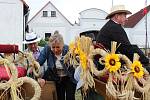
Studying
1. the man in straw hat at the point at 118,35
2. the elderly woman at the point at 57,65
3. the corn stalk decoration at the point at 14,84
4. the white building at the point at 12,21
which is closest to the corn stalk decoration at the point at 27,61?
the elderly woman at the point at 57,65

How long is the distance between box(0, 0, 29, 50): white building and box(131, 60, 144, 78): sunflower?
20911 mm

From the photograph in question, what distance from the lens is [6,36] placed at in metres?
25.7

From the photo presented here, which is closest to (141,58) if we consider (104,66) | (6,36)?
(104,66)

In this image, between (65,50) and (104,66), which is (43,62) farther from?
(104,66)

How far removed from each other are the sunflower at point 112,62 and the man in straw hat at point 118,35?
0.43 meters

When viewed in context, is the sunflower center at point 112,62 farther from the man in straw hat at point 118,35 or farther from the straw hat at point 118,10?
the straw hat at point 118,10

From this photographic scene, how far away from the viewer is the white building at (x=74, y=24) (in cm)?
4575

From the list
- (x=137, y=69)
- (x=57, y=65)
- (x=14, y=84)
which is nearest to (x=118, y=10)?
(x=137, y=69)

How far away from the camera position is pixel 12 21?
26.1 meters

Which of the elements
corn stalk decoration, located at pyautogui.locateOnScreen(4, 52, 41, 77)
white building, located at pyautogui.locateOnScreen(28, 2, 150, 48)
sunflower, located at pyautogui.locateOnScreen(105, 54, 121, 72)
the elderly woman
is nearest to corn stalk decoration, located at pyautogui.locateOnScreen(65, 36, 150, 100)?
sunflower, located at pyautogui.locateOnScreen(105, 54, 121, 72)

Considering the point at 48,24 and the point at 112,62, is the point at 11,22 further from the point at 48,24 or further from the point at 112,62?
the point at 112,62

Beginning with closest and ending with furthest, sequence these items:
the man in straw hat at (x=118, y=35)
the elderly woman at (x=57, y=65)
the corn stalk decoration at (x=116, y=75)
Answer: the corn stalk decoration at (x=116, y=75), the man in straw hat at (x=118, y=35), the elderly woman at (x=57, y=65)

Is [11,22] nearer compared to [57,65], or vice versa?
[57,65]

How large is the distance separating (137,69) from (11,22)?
21.7m
